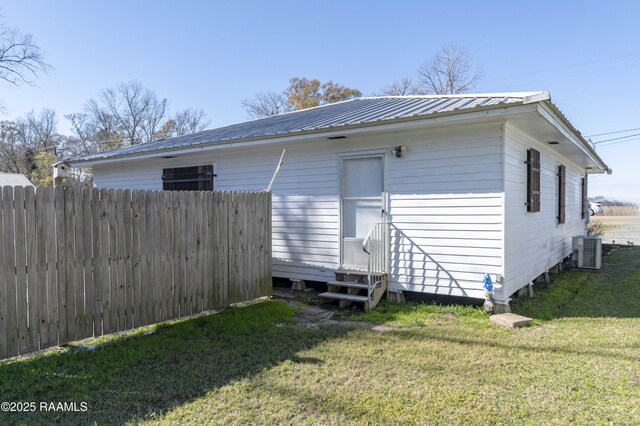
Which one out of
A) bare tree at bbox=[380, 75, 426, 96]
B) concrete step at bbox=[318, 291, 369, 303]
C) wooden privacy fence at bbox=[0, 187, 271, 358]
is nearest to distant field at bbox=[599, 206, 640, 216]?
bare tree at bbox=[380, 75, 426, 96]

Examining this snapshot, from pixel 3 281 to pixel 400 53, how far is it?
23.1 meters

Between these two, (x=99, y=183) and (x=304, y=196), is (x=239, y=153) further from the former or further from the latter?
(x=99, y=183)

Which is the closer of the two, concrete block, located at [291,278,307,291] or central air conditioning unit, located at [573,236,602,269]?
concrete block, located at [291,278,307,291]

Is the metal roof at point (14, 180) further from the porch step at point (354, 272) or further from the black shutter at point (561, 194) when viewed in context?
the black shutter at point (561, 194)

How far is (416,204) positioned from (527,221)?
1961 millimetres

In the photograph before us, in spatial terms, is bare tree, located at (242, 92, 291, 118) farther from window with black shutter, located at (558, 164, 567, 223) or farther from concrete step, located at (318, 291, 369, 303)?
concrete step, located at (318, 291, 369, 303)

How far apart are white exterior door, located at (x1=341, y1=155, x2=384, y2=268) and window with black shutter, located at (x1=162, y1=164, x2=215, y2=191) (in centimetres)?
309

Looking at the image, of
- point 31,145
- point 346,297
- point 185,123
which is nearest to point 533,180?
point 346,297

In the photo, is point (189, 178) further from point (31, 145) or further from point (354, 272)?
point (31, 145)

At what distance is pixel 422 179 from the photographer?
5727 millimetres

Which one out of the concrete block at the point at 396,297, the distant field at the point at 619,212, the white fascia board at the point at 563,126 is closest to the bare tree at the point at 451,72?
the distant field at the point at 619,212

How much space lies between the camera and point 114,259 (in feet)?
13.9

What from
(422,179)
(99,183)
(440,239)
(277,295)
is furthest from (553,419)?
(99,183)

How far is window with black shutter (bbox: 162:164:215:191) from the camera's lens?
817cm
